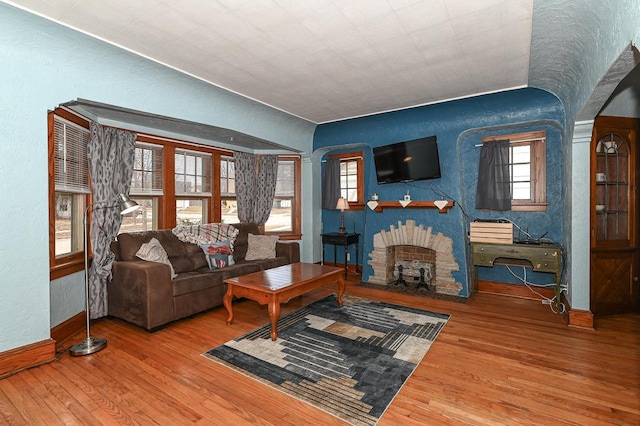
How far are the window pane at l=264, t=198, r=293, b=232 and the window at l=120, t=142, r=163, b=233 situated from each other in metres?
2.03

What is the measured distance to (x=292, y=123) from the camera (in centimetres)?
528

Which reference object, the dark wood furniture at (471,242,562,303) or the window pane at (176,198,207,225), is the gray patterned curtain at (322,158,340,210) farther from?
the dark wood furniture at (471,242,562,303)

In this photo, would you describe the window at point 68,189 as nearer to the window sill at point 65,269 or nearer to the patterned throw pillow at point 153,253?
the window sill at point 65,269

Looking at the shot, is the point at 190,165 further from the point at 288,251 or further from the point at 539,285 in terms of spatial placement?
the point at 539,285

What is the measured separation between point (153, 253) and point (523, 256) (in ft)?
14.4

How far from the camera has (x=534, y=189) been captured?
428 cm

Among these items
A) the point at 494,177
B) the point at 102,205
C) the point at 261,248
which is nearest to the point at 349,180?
the point at 261,248

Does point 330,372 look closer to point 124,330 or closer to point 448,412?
point 448,412

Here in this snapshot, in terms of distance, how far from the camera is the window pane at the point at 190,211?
480 cm

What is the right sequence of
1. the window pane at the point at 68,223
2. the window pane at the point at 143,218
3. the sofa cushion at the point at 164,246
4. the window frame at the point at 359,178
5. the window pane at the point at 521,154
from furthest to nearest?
the window frame at the point at 359,178 < the window pane at the point at 521,154 < the window pane at the point at 143,218 < the sofa cushion at the point at 164,246 < the window pane at the point at 68,223

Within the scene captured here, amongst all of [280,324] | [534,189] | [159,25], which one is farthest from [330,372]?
[534,189]

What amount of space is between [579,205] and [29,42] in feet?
17.1

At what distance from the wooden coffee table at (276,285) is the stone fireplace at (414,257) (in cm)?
137

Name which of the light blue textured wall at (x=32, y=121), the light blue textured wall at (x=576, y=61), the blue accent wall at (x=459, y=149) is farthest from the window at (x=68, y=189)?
the light blue textured wall at (x=576, y=61)
